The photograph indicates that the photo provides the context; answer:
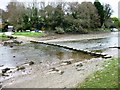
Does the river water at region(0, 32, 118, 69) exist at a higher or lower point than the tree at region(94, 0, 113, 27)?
lower

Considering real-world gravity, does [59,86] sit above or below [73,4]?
below

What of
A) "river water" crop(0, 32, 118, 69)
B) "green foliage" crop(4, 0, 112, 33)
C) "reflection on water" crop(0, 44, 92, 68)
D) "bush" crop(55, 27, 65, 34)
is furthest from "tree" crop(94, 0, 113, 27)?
"reflection on water" crop(0, 44, 92, 68)

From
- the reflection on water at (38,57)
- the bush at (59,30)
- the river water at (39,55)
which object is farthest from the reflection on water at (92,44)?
the bush at (59,30)

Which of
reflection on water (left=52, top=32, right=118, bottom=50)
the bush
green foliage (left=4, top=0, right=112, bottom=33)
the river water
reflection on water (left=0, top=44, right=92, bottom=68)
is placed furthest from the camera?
green foliage (left=4, top=0, right=112, bottom=33)

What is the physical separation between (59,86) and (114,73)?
2.59m

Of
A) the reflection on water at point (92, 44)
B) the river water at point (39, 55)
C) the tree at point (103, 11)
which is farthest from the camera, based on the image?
the tree at point (103, 11)

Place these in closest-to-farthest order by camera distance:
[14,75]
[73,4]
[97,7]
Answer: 1. [14,75]
2. [73,4]
3. [97,7]

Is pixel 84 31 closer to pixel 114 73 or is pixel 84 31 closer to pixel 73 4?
pixel 73 4

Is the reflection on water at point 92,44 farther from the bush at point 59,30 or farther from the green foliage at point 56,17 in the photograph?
the green foliage at point 56,17

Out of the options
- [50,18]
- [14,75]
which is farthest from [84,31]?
[14,75]

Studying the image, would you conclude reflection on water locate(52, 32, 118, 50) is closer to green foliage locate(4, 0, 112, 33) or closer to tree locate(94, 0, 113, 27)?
green foliage locate(4, 0, 112, 33)

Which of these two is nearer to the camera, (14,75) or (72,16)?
(14,75)

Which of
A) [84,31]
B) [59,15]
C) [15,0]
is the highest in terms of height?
[15,0]

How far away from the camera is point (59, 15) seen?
6347 cm
